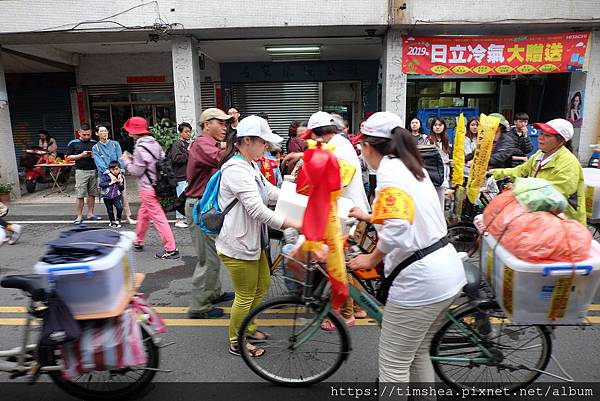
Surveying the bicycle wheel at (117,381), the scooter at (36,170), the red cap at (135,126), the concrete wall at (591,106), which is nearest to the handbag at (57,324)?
the bicycle wheel at (117,381)

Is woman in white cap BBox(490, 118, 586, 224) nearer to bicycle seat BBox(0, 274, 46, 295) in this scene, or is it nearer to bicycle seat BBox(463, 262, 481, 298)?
bicycle seat BBox(463, 262, 481, 298)

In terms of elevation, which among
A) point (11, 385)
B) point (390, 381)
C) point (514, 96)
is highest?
point (514, 96)

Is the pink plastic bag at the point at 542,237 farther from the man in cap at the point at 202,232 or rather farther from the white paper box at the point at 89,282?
the man in cap at the point at 202,232

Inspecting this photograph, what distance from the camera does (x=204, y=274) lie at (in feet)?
13.0

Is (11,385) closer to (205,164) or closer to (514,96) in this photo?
(205,164)

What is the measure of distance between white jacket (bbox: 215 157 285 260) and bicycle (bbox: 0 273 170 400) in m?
0.66

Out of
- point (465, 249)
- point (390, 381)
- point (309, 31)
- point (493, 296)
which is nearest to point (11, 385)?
point (390, 381)

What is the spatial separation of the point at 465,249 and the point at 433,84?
866 cm

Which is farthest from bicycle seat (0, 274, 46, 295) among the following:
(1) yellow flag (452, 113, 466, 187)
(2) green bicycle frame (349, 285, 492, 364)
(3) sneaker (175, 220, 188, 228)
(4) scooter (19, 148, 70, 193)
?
(4) scooter (19, 148, 70, 193)

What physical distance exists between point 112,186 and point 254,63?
754 centimetres

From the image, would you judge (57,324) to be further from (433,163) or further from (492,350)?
(433,163)

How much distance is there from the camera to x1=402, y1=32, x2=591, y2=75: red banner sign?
8.53m

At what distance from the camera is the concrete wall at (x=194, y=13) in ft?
27.5

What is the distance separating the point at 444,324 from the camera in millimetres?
2684
